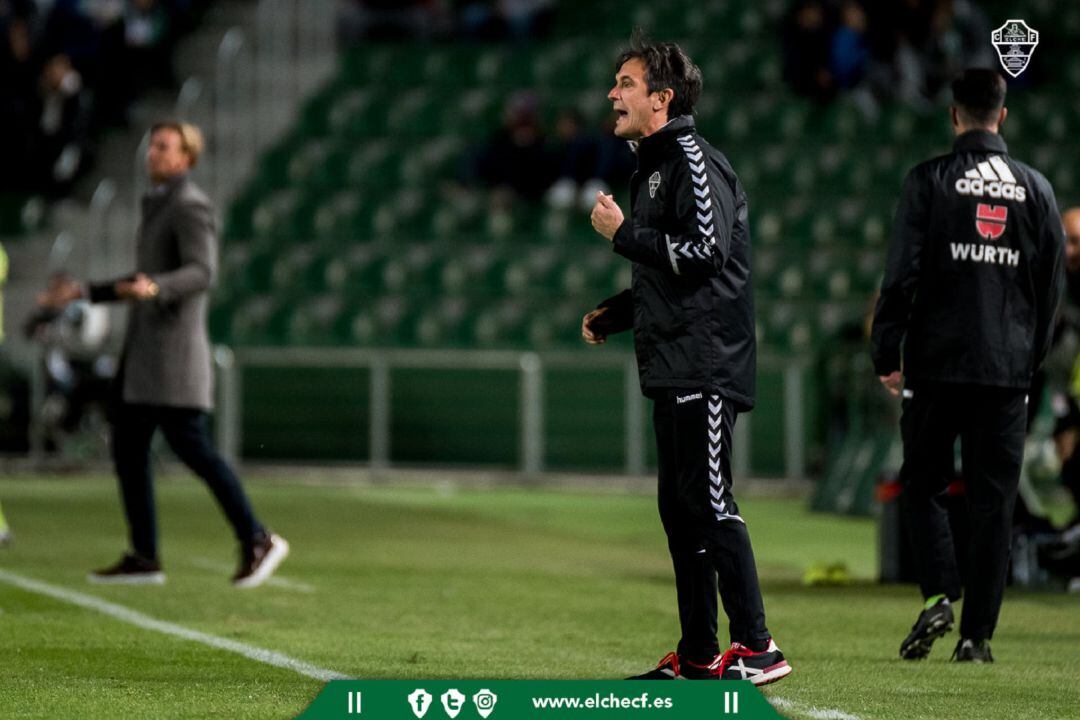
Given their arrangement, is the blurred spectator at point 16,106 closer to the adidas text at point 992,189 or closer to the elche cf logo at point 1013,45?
the elche cf logo at point 1013,45

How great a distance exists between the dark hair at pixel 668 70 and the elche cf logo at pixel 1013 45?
7.76 ft

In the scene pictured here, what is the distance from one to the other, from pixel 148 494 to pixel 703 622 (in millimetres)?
4439

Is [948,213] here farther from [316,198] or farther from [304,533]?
[316,198]

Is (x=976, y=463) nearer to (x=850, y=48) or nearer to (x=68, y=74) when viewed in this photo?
(x=850, y=48)

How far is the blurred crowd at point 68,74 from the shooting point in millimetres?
23797

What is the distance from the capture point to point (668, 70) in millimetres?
6652

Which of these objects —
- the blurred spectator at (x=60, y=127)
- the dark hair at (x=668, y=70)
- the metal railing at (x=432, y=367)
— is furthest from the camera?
the blurred spectator at (x=60, y=127)

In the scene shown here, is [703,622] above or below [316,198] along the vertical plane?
below

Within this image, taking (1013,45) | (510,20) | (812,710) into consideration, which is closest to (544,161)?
(510,20)

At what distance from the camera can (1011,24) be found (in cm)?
893

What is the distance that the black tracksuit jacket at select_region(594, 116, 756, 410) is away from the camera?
21.3ft

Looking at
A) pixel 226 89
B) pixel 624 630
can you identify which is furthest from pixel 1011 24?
pixel 226 89

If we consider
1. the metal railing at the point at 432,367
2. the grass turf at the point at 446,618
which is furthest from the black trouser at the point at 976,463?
the metal railing at the point at 432,367

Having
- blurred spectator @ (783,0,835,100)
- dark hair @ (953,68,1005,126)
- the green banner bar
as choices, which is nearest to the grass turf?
the green banner bar
